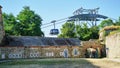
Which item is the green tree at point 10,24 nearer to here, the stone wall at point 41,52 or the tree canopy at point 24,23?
the tree canopy at point 24,23

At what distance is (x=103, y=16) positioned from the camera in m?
84.2

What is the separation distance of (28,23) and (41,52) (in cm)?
2312

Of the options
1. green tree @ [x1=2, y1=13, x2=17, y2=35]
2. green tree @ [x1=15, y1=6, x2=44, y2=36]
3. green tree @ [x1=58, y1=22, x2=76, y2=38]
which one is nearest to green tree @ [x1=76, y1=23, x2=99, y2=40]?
green tree @ [x1=58, y1=22, x2=76, y2=38]

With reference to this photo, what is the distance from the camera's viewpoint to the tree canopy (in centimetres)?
7100

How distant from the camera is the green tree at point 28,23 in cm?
7119

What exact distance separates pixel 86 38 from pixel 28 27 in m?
19.0

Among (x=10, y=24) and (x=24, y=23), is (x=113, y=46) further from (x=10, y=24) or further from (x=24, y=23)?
(x=10, y=24)

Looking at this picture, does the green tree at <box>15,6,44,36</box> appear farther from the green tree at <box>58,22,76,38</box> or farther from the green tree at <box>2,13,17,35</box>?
the green tree at <box>58,22,76,38</box>

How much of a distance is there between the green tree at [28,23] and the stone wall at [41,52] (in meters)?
20.1

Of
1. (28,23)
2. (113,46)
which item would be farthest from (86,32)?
(113,46)

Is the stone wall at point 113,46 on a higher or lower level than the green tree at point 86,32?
lower

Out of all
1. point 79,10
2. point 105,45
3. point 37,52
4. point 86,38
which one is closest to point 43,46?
point 37,52

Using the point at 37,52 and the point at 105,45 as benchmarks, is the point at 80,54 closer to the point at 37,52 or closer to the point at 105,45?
the point at 105,45

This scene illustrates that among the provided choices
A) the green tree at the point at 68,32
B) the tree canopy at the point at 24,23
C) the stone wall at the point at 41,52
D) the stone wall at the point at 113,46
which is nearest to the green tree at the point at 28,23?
the tree canopy at the point at 24,23
